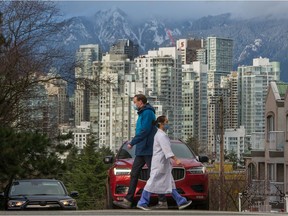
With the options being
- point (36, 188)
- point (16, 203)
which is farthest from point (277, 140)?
point (16, 203)

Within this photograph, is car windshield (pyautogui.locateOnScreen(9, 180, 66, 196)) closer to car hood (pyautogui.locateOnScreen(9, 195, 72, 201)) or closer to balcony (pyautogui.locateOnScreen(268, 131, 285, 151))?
car hood (pyautogui.locateOnScreen(9, 195, 72, 201))

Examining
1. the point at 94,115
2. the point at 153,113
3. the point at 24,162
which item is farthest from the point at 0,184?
the point at 94,115

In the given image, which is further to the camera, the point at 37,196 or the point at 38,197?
the point at 37,196

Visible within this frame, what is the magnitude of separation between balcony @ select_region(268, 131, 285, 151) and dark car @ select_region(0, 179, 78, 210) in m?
24.8

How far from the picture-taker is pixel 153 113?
1902 cm

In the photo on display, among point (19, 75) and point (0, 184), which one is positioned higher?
point (19, 75)

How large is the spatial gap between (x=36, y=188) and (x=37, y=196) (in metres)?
0.84

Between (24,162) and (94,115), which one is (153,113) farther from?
(94,115)

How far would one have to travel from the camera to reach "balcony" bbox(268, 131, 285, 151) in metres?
49.0

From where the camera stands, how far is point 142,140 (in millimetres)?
19078

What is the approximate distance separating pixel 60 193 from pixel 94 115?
110m

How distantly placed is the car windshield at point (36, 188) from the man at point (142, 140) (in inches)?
226

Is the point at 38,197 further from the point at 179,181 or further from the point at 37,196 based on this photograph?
the point at 179,181

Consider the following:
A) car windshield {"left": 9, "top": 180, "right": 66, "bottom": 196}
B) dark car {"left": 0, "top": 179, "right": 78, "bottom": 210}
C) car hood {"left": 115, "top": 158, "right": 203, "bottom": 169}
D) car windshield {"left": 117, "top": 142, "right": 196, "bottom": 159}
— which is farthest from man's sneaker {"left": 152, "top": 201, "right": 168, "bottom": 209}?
car windshield {"left": 9, "top": 180, "right": 66, "bottom": 196}
